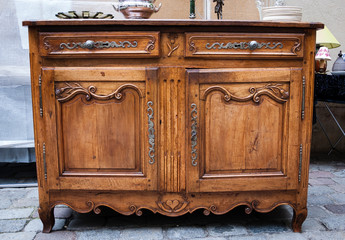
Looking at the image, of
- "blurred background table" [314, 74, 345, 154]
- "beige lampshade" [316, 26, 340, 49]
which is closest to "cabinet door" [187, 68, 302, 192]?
"blurred background table" [314, 74, 345, 154]

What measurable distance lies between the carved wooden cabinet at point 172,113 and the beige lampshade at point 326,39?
152cm

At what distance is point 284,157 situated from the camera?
1938 mm

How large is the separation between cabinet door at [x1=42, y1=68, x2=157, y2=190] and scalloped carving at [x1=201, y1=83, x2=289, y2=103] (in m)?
0.35

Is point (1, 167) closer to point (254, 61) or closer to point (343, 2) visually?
point (254, 61)

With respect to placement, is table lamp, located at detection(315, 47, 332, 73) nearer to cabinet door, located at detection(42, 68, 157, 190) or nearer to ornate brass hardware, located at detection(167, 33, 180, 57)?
ornate brass hardware, located at detection(167, 33, 180, 57)

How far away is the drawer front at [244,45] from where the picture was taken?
1.84 m

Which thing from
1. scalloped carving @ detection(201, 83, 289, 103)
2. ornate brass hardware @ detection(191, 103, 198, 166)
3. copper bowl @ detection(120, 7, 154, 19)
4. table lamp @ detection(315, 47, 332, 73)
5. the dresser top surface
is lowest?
ornate brass hardware @ detection(191, 103, 198, 166)

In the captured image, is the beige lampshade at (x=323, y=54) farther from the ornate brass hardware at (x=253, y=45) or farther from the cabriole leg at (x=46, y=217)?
the cabriole leg at (x=46, y=217)

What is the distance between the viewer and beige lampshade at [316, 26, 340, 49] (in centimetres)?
321

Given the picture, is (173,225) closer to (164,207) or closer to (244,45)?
(164,207)

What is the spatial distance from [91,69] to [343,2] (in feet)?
9.69

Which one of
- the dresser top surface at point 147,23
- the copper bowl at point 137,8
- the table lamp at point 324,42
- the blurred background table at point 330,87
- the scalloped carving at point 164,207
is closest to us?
the dresser top surface at point 147,23

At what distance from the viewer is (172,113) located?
1.89 m

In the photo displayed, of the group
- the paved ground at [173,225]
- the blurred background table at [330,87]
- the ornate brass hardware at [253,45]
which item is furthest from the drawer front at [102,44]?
the blurred background table at [330,87]
